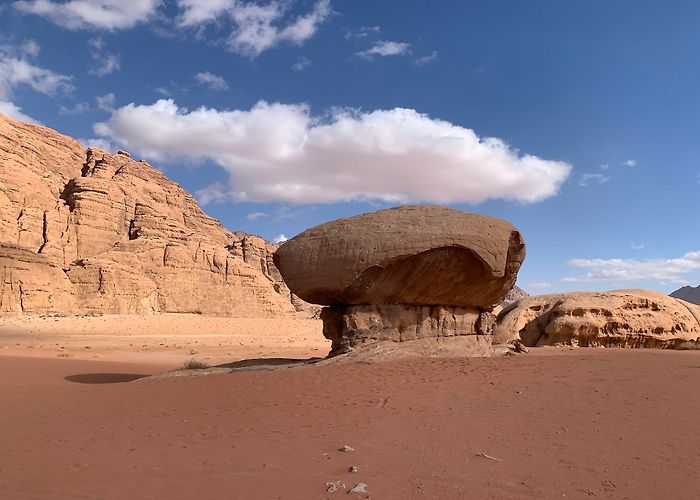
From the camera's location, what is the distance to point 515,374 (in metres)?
8.89

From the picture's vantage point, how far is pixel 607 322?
17.3m

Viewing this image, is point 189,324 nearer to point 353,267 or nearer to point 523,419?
point 353,267

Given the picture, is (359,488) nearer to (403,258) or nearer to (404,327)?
(403,258)

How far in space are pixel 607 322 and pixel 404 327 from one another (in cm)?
933

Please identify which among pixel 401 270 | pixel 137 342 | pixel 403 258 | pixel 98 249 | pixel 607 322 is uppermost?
pixel 98 249

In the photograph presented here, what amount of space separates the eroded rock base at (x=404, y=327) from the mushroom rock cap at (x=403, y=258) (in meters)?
0.22

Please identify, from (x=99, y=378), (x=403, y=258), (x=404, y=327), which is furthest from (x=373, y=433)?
(x=99, y=378)

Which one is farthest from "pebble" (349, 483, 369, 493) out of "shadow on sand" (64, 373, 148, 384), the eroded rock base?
"shadow on sand" (64, 373, 148, 384)

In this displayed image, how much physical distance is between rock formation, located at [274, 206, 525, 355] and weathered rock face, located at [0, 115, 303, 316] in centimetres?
3711

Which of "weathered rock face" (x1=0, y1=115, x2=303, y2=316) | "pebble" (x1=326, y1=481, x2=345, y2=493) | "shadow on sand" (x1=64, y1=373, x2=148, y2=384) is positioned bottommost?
"shadow on sand" (x1=64, y1=373, x2=148, y2=384)

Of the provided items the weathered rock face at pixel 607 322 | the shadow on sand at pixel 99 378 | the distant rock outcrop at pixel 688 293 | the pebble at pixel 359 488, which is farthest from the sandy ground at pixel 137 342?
the distant rock outcrop at pixel 688 293

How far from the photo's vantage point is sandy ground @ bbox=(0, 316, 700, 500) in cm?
420

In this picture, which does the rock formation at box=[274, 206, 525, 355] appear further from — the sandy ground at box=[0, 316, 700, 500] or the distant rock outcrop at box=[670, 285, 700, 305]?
the distant rock outcrop at box=[670, 285, 700, 305]

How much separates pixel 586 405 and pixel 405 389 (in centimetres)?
261
